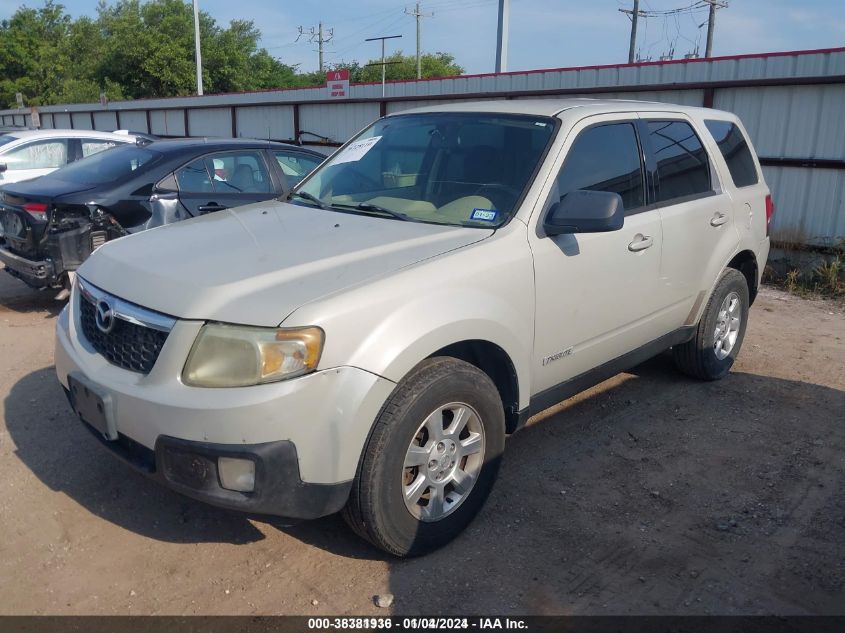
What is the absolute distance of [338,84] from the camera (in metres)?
16.4

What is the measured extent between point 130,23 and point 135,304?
163 ft

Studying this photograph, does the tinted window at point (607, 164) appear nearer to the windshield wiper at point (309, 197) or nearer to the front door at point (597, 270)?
the front door at point (597, 270)

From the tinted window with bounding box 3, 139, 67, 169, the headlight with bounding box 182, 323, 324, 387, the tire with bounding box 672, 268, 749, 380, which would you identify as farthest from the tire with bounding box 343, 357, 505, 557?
the tinted window with bounding box 3, 139, 67, 169

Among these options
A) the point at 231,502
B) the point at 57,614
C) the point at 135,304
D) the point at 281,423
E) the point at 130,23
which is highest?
the point at 130,23

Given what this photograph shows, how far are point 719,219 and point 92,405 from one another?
13.1ft

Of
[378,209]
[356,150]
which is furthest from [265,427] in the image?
[356,150]

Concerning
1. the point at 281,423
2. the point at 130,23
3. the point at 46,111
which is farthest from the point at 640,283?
the point at 130,23

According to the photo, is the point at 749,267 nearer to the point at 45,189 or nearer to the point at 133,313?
the point at 133,313

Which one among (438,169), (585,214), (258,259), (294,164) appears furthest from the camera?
(294,164)

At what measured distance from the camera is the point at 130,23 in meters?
46.2

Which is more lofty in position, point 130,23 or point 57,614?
point 130,23

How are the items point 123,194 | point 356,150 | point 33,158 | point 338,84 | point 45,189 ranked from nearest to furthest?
point 356,150 < point 123,194 < point 45,189 < point 33,158 < point 338,84

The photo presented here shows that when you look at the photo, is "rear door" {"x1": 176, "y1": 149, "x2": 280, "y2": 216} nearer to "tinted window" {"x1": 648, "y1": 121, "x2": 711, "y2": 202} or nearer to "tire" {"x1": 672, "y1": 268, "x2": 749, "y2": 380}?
"tinted window" {"x1": 648, "y1": 121, "x2": 711, "y2": 202}

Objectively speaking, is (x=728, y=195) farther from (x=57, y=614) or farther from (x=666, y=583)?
(x=57, y=614)
